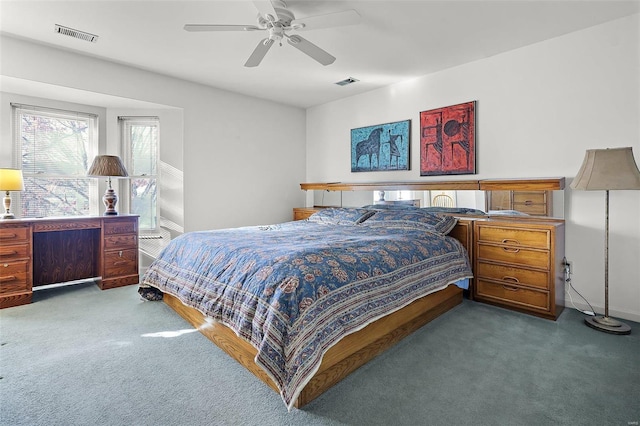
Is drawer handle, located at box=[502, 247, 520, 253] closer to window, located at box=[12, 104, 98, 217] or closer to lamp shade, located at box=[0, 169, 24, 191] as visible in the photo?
lamp shade, located at box=[0, 169, 24, 191]

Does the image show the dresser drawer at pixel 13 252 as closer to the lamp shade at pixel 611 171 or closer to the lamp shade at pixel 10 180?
the lamp shade at pixel 10 180

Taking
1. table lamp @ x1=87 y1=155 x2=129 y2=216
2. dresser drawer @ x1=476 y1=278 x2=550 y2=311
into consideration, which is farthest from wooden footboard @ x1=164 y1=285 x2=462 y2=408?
table lamp @ x1=87 y1=155 x2=129 y2=216

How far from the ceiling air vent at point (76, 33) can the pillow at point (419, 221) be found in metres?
3.37

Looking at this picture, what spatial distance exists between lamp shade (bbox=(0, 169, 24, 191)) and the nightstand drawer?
1.34ft

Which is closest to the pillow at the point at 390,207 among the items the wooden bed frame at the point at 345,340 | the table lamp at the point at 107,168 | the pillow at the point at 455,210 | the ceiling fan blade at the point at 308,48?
the pillow at the point at 455,210

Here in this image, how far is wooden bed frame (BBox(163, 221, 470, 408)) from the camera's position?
5.95 ft

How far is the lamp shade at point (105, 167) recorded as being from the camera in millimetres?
3773

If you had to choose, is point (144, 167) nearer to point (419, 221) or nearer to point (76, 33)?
point (76, 33)

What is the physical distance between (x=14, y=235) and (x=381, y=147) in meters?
4.32

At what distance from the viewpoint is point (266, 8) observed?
2.50 metres

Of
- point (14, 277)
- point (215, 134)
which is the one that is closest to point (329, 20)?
point (215, 134)

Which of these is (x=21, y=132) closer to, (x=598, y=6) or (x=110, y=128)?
(x=110, y=128)

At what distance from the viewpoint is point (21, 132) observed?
12.5 feet

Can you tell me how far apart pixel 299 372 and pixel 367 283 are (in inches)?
28.0
